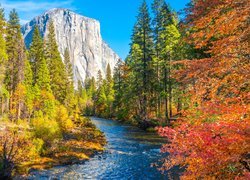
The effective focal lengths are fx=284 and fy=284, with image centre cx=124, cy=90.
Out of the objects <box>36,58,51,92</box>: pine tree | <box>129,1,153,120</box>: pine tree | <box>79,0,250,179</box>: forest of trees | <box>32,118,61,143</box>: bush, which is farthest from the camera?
<box>36,58,51,92</box>: pine tree

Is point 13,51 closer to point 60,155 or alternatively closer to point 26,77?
point 26,77

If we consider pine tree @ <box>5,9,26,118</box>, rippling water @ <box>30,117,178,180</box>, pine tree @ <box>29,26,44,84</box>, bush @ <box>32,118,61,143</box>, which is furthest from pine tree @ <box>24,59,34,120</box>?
rippling water @ <box>30,117,178,180</box>

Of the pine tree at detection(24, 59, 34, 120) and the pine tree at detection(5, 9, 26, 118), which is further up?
the pine tree at detection(5, 9, 26, 118)

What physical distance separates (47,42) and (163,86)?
2789cm

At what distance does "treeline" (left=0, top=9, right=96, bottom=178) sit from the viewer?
1958 centimetres

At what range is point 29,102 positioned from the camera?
143 ft

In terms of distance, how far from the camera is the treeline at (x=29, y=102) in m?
19.6

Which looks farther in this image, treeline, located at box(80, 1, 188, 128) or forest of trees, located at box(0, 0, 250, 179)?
treeline, located at box(80, 1, 188, 128)

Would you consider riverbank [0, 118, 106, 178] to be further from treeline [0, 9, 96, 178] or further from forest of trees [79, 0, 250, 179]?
forest of trees [79, 0, 250, 179]

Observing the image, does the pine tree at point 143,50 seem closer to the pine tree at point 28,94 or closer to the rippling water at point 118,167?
the pine tree at point 28,94

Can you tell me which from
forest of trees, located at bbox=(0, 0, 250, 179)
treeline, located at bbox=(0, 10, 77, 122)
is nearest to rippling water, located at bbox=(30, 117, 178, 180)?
forest of trees, located at bbox=(0, 0, 250, 179)

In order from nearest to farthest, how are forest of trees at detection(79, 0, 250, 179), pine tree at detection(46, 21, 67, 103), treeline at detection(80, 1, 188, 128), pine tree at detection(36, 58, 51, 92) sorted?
forest of trees at detection(79, 0, 250, 179), treeline at detection(80, 1, 188, 128), pine tree at detection(36, 58, 51, 92), pine tree at detection(46, 21, 67, 103)

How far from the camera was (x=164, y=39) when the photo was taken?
4272 centimetres

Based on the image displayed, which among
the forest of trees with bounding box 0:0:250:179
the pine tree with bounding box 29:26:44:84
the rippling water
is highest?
the pine tree with bounding box 29:26:44:84
